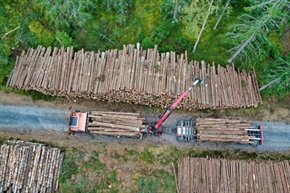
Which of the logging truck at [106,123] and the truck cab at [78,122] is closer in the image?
the truck cab at [78,122]

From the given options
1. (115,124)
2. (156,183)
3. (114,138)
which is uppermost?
(115,124)

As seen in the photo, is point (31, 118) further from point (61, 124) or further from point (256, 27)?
point (256, 27)

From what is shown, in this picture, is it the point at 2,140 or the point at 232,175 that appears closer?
the point at 232,175

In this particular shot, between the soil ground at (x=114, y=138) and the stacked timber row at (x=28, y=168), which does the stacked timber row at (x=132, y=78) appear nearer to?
the soil ground at (x=114, y=138)

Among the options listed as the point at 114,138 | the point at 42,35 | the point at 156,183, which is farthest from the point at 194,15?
the point at 156,183

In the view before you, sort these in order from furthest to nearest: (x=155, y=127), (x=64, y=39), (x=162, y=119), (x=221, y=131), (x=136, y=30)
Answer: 1. (x=136, y=30)
2. (x=64, y=39)
3. (x=221, y=131)
4. (x=155, y=127)
5. (x=162, y=119)

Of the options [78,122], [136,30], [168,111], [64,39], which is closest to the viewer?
[168,111]

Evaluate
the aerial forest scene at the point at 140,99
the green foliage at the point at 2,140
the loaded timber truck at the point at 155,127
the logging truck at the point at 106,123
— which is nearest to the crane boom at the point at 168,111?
the loaded timber truck at the point at 155,127

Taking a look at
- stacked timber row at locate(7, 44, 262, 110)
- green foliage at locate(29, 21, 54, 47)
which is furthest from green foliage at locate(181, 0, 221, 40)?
green foliage at locate(29, 21, 54, 47)

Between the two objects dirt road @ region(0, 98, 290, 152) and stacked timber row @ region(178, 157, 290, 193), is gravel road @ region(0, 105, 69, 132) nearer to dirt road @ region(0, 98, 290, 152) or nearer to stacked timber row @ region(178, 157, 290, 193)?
dirt road @ region(0, 98, 290, 152)
